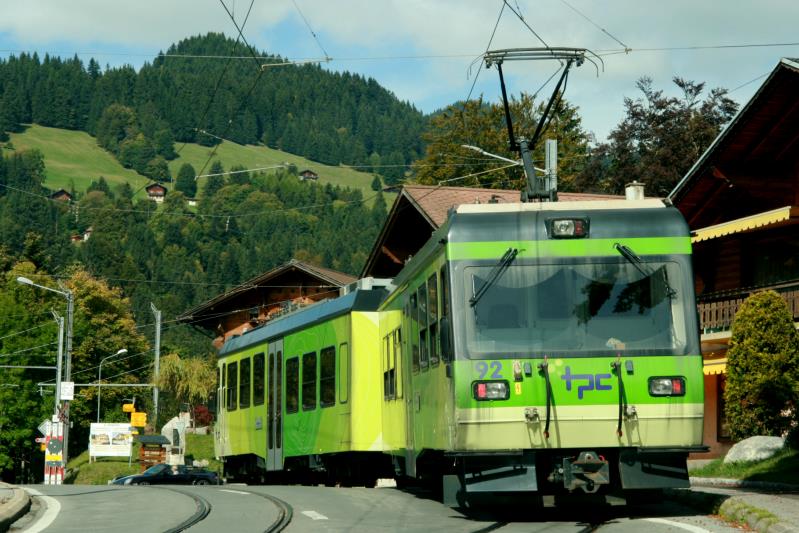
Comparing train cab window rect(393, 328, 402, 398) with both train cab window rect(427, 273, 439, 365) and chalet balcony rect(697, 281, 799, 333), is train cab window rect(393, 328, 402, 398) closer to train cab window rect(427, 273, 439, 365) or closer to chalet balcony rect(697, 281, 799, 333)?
train cab window rect(427, 273, 439, 365)

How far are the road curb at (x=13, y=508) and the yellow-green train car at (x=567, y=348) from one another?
173 inches

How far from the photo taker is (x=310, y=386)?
74.1 ft

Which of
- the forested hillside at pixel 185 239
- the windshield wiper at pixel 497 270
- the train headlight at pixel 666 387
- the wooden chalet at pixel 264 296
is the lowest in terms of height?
the train headlight at pixel 666 387

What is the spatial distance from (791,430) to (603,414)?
1238 centimetres

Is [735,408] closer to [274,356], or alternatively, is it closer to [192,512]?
[274,356]

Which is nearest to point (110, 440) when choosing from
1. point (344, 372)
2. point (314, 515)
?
point (344, 372)

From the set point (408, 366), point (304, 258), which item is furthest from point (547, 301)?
point (304, 258)

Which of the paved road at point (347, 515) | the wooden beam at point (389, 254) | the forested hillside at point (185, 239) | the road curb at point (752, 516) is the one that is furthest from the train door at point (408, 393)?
the forested hillside at point (185, 239)

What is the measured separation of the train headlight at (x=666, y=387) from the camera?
12898mm

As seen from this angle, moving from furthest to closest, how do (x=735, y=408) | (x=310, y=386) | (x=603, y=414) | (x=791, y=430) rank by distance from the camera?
(x=735, y=408) → (x=791, y=430) → (x=310, y=386) → (x=603, y=414)

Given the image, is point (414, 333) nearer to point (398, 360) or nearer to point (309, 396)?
point (398, 360)

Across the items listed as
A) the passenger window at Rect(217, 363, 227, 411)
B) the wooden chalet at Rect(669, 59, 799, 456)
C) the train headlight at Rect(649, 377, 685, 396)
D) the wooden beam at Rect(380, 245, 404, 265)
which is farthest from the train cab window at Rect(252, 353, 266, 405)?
the wooden beam at Rect(380, 245, 404, 265)

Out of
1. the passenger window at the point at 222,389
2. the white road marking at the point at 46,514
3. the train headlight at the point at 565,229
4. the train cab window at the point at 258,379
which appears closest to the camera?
the train headlight at the point at 565,229

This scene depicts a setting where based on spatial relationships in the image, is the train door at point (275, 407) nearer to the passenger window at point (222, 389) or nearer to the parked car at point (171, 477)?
the passenger window at point (222, 389)
